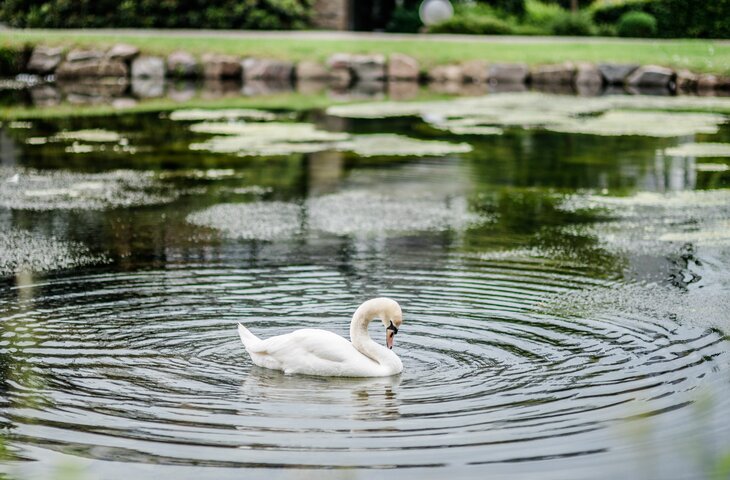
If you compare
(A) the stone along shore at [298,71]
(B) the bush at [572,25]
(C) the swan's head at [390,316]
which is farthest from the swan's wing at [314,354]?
(B) the bush at [572,25]

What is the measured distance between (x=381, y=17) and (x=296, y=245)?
34216 millimetres

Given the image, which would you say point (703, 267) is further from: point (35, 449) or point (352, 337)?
point (35, 449)

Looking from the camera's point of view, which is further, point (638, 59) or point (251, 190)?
point (638, 59)

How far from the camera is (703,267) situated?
1028 centimetres

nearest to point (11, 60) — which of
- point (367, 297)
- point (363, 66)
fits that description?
point (363, 66)

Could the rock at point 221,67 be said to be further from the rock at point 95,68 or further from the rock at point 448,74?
the rock at point 448,74

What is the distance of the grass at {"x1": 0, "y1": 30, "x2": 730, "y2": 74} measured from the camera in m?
30.7

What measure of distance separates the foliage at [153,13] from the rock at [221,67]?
512 cm

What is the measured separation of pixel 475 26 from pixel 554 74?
6571mm

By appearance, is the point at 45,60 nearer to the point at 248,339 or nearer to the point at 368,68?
the point at 368,68

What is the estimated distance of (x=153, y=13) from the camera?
A: 3738cm

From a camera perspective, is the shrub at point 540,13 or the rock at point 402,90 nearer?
the rock at point 402,90

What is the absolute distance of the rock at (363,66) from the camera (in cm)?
3156

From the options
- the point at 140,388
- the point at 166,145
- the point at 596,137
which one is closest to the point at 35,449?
the point at 140,388
